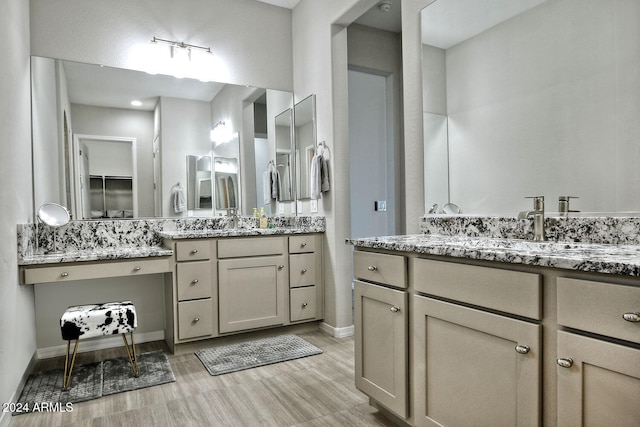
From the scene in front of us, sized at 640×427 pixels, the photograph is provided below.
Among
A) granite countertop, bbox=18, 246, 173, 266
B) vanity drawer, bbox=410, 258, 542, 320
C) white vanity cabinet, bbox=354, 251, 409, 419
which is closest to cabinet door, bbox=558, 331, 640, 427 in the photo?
vanity drawer, bbox=410, 258, 542, 320

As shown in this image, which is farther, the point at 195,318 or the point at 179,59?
the point at 179,59

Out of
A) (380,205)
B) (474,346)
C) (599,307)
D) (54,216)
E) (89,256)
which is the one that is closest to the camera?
(599,307)

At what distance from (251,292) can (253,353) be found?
0.44m

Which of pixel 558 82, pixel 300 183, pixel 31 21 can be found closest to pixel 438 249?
pixel 558 82

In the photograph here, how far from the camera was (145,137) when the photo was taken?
316cm

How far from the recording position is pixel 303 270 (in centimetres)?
323

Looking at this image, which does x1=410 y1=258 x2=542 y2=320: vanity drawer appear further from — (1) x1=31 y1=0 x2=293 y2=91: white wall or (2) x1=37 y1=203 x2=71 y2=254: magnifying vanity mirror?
(1) x1=31 y1=0 x2=293 y2=91: white wall

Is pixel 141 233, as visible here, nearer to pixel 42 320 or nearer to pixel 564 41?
pixel 42 320

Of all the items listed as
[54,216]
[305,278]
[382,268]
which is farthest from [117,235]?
[382,268]

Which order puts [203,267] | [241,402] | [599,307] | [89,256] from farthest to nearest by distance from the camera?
[203,267]
[89,256]
[241,402]
[599,307]

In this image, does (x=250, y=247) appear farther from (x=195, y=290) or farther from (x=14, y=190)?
(x=14, y=190)

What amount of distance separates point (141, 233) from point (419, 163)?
2.15 metres

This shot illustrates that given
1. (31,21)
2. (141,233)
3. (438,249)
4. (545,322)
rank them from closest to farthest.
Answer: (545,322), (438,249), (31,21), (141,233)

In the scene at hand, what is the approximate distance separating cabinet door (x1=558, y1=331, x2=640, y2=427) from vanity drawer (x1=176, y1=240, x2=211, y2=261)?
227 centimetres
